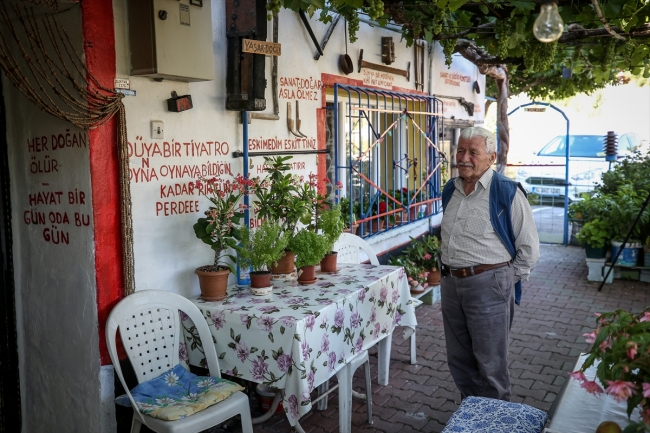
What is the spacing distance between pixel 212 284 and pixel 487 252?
174cm

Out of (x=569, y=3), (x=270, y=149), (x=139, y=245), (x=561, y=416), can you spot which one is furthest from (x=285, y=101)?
(x=561, y=416)

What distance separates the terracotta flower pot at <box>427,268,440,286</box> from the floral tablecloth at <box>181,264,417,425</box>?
283cm

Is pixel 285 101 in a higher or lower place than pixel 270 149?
higher

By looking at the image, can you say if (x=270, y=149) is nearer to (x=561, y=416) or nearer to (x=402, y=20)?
(x=402, y=20)

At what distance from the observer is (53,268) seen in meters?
3.72

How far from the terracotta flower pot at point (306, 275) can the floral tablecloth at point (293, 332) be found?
5cm

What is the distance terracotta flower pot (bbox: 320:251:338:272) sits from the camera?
4574 millimetres

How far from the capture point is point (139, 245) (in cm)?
368

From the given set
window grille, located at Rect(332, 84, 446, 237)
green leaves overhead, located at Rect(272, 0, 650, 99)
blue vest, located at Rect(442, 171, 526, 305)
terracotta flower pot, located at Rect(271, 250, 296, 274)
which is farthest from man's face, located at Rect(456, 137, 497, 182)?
window grille, located at Rect(332, 84, 446, 237)

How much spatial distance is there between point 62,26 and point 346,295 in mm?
2330

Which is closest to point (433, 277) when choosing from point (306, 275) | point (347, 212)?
point (347, 212)

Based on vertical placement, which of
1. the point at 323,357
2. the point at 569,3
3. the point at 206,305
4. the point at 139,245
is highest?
the point at 569,3

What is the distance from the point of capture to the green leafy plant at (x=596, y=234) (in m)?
8.26

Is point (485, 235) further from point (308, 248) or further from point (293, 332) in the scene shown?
point (293, 332)
